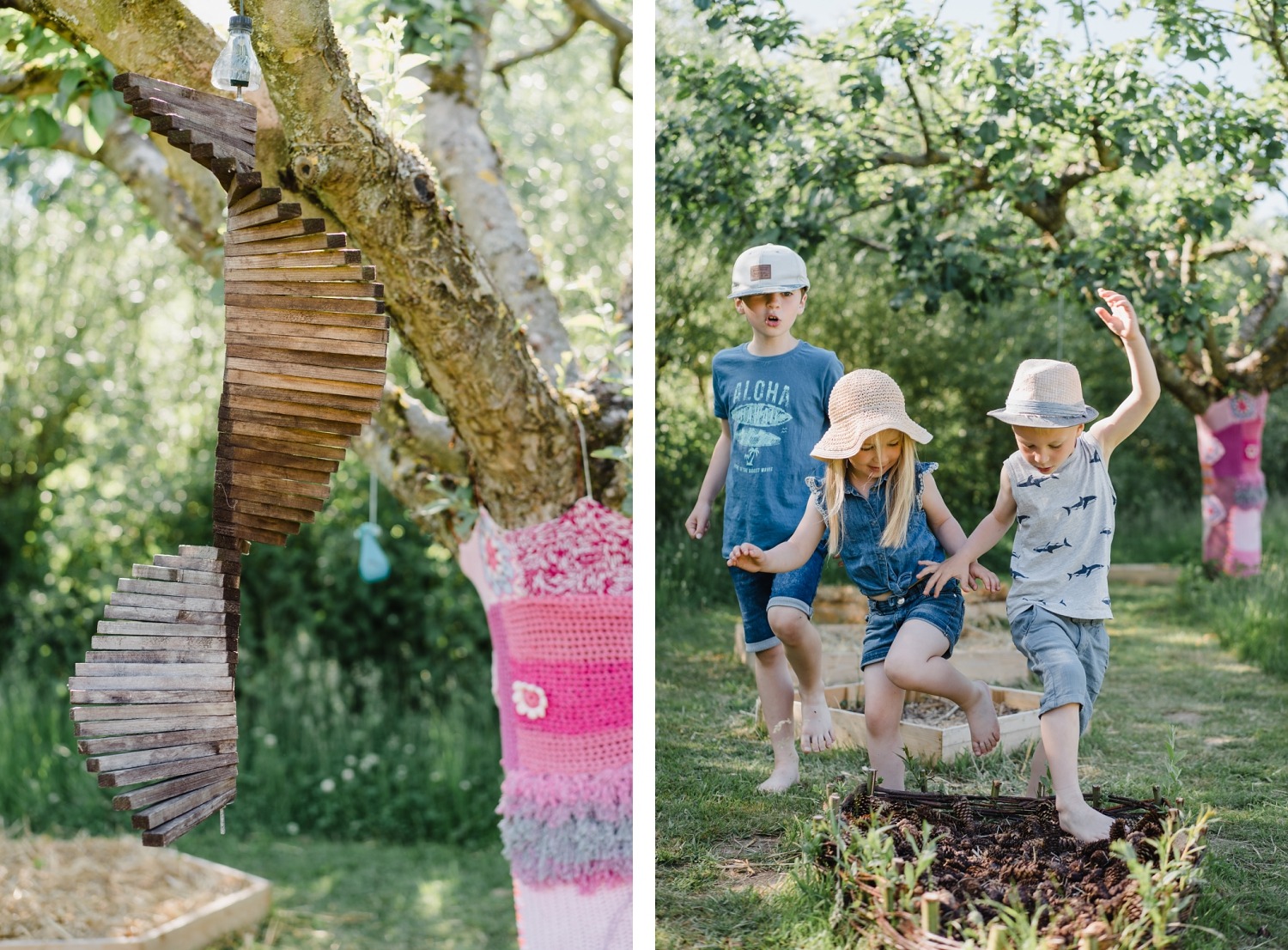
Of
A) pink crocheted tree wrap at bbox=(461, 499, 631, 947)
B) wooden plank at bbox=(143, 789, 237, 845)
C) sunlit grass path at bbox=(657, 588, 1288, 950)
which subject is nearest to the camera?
wooden plank at bbox=(143, 789, 237, 845)

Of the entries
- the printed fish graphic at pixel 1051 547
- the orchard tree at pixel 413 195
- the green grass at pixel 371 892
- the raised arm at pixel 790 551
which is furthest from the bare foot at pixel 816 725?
the green grass at pixel 371 892

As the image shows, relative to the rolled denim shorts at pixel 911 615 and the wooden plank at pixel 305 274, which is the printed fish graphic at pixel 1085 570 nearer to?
the rolled denim shorts at pixel 911 615

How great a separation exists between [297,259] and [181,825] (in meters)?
0.84

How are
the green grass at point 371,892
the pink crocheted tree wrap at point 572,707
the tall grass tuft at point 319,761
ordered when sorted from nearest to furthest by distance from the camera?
1. the pink crocheted tree wrap at point 572,707
2. the green grass at point 371,892
3. the tall grass tuft at point 319,761

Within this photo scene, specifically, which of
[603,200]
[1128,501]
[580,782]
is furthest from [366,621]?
[1128,501]

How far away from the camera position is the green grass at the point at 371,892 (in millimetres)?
4461

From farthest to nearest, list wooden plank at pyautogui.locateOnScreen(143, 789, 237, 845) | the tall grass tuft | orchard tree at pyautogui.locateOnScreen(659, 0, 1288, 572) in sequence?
the tall grass tuft → orchard tree at pyautogui.locateOnScreen(659, 0, 1288, 572) → wooden plank at pyautogui.locateOnScreen(143, 789, 237, 845)

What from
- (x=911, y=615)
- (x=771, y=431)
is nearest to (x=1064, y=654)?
(x=911, y=615)

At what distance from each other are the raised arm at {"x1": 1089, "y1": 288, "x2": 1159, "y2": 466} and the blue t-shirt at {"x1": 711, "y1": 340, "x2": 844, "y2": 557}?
43 centimetres

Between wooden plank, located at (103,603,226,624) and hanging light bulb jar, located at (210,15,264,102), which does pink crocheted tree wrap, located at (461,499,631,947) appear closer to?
wooden plank, located at (103,603,226,624)

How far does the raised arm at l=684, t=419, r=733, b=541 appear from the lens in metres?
2.01

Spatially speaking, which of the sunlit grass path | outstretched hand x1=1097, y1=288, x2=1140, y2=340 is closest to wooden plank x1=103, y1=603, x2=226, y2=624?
the sunlit grass path

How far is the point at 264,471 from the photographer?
177 centimetres

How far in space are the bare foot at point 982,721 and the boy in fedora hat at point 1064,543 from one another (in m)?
0.08
